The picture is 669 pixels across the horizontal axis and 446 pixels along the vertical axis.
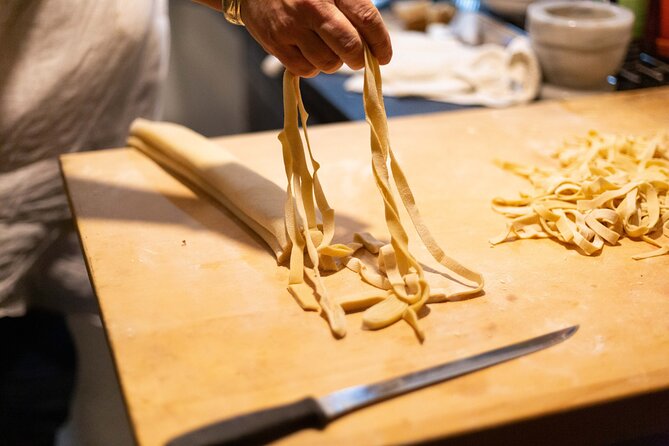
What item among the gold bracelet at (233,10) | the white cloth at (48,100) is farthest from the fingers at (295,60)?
the white cloth at (48,100)

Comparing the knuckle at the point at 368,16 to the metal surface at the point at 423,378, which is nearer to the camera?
the metal surface at the point at 423,378

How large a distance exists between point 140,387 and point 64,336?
91 cm

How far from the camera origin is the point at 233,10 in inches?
40.1

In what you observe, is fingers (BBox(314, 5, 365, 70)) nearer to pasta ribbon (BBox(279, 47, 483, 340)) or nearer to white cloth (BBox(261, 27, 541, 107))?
pasta ribbon (BBox(279, 47, 483, 340))

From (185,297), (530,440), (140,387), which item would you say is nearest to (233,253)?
(185,297)

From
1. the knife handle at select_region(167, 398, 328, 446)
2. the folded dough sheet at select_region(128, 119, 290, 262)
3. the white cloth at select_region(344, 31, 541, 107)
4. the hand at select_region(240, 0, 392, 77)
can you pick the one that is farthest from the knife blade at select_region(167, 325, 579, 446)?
the white cloth at select_region(344, 31, 541, 107)

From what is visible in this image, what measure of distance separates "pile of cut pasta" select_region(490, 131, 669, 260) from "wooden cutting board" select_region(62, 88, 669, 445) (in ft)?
0.09

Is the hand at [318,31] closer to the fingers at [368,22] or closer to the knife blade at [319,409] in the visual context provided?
the fingers at [368,22]

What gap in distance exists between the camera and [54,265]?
142cm

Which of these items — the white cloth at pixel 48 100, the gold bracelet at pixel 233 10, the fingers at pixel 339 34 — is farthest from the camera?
the white cloth at pixel 48 100

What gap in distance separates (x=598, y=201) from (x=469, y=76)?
810 millimetres

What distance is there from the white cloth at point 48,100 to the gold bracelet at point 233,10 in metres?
0.46

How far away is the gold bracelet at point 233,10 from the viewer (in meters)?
1.00

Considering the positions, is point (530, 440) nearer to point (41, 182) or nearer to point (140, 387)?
point (140, 387)
